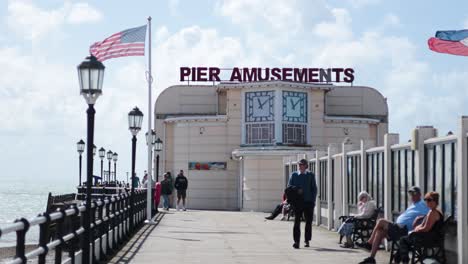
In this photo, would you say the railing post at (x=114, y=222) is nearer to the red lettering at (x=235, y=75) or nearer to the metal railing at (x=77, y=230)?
the metal railing at (x=77, y=230)

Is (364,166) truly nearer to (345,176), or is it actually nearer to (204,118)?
(345,176)

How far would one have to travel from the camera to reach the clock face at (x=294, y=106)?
4259 centimetres

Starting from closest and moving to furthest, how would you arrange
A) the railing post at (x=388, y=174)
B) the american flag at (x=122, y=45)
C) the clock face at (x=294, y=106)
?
the railing post at (x=388, y=174) < the american flag at (x=122, y=45) < the clock face at (x=294, y=106)

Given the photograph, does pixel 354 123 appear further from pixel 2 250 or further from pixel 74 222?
pixel 74 222

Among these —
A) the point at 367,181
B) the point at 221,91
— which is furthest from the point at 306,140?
the point at 367,181

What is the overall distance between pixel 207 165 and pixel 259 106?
4.42 meters

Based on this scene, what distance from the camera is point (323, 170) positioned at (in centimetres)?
2559

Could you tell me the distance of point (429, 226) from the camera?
1229cm

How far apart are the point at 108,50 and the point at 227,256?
9.67 metres

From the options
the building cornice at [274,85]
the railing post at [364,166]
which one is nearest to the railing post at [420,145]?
the railing post at [364,166]

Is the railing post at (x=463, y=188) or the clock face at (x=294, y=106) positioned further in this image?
the clock face at (x=294, y=106)

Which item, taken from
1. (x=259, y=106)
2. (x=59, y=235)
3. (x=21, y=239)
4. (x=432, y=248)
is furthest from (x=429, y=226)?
(x=259, y=106)

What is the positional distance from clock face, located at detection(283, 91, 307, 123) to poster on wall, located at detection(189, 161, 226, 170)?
4.44 m

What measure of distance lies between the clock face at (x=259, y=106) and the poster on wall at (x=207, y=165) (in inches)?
112
